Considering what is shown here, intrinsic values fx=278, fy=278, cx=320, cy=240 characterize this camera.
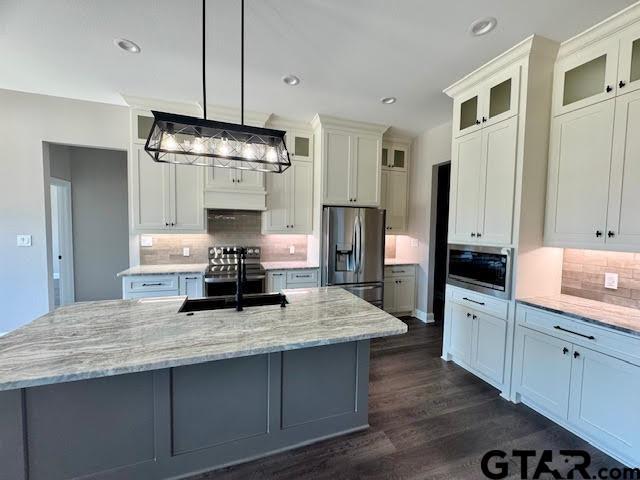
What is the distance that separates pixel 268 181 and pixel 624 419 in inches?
150

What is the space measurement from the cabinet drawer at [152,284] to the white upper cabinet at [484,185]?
3159 millimetres

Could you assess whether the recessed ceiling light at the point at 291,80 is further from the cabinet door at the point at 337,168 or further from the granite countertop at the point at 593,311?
the granite countertop at the point at 593,311

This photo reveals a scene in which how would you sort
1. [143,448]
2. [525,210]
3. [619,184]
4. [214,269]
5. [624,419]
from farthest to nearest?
[214,269] → [525,210] → [619,184] → [624,419] → [143,448]

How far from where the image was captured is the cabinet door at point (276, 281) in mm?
3574

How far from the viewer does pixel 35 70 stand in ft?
8.65

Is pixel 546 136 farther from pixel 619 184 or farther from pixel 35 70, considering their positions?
pixel 35 70

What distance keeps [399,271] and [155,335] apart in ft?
11.6

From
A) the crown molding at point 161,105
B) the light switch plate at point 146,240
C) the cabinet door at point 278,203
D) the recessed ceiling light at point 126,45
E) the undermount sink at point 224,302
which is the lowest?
the undermount sink at point 224,302

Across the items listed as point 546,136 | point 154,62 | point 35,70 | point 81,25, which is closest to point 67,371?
point 81,25

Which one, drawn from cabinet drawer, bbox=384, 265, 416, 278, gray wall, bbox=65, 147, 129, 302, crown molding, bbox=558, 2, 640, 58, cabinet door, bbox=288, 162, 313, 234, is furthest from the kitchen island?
gray wall, bbox=65, 147, 129, 302

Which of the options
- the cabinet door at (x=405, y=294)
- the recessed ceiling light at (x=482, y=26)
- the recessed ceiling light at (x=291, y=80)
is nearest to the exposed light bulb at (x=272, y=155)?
the recessed ceiling light at (x=291, y=80)

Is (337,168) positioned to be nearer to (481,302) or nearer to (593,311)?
(481,302)

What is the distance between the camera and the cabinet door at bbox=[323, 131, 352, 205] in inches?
146

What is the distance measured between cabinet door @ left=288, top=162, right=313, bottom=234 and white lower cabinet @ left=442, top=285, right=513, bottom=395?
80.2 inches
